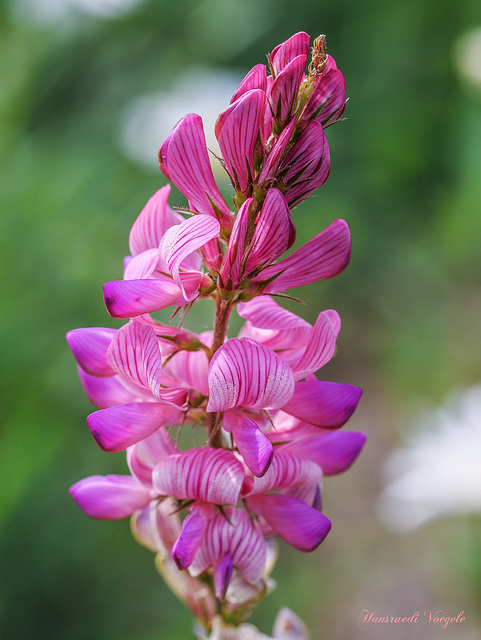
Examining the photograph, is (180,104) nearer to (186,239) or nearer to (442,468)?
(442,468)

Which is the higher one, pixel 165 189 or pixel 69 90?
pixel 69 90

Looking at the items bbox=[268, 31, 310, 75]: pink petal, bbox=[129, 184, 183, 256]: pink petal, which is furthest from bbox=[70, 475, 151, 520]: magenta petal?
bbox=[268, 31, 310, 75]: pink petal

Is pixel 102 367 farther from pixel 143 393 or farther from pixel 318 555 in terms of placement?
pixel 318 555

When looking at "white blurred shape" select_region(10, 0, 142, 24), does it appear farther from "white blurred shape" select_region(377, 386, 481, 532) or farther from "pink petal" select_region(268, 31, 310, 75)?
"pink petal" select_region(268, 31, 310, 75)

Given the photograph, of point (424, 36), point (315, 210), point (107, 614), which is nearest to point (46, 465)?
point (107, 614)

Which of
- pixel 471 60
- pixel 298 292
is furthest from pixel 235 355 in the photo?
pixel 298 292

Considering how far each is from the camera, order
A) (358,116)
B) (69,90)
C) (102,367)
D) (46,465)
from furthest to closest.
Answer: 1. (69,90)
2. (358,116)
3. (46,465)
4. (102,367)

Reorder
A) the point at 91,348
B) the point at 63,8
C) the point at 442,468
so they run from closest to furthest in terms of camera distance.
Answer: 1. the point at 91,348
2. the point at 442,468
3. the point at 63,8
